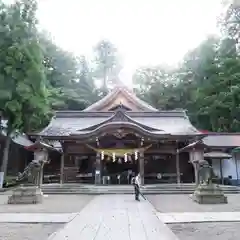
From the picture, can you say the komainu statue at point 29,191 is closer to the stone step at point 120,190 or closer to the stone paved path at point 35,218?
the stone paved path at point 35,218

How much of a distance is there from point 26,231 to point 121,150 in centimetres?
1237

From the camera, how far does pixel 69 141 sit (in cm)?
1852

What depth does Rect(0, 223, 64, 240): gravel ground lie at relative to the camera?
5424mm

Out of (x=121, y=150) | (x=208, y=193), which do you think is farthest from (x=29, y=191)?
(x=121, y=150)

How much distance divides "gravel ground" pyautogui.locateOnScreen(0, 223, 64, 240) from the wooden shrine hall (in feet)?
35.5

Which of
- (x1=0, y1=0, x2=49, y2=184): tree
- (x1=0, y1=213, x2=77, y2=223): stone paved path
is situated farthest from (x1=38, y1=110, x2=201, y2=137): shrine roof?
(x1=0, y1=213, x2=77, y2=223): stone paved path

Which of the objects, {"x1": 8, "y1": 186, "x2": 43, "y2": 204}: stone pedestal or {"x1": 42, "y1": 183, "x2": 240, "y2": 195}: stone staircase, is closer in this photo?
{"x1": 8, "y1": 186, "x2": 43, "y2": 204}: stone pedestal

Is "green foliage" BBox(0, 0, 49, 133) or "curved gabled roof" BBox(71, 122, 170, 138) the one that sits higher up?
"green foliage" BBox(0, 0, 49, 133)

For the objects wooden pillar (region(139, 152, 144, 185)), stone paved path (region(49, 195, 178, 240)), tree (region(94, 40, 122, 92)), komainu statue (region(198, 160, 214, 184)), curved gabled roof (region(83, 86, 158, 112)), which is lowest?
stone paved path (region(49, 195, 178, 240))

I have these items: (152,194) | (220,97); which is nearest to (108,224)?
(152,194)

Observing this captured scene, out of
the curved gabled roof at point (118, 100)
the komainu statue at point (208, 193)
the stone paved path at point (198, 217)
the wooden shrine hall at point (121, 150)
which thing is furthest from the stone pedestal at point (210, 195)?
the curved gabled roof at point (118, 100)

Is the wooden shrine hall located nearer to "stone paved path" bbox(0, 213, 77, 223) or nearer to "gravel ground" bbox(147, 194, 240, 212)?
"gravel ground" bbox(147, 194, 240, 212)

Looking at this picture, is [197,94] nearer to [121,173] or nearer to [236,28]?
[236,28]

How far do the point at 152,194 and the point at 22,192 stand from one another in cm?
663
